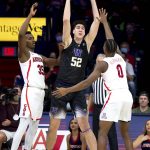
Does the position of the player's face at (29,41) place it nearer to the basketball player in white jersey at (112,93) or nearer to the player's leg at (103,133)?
the basketball player in white jersey at (112,93)

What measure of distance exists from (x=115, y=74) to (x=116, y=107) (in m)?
0.48

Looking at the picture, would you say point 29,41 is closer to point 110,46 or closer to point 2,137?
point 110,46

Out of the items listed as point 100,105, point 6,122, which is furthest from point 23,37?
point 6,122

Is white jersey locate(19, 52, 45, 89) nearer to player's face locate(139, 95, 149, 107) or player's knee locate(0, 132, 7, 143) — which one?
player's knee locate(0, 132, 7, 143)

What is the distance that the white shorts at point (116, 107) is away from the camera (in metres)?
10.1

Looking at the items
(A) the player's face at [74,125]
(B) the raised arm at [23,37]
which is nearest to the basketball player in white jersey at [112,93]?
(B) the raised arm at [23,37]

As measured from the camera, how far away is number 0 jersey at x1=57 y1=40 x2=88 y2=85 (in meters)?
10.3

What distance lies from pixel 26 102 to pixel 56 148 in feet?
10.0

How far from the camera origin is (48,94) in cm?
1457

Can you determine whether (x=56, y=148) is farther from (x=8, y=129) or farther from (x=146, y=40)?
(x=146, y=40)

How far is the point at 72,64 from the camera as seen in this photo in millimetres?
10320

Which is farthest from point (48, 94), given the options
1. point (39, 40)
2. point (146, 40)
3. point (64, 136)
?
point (146, 40)

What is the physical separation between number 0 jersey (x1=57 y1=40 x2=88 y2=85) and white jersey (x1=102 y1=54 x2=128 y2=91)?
0.40 meters

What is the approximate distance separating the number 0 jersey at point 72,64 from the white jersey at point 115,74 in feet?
1.33
